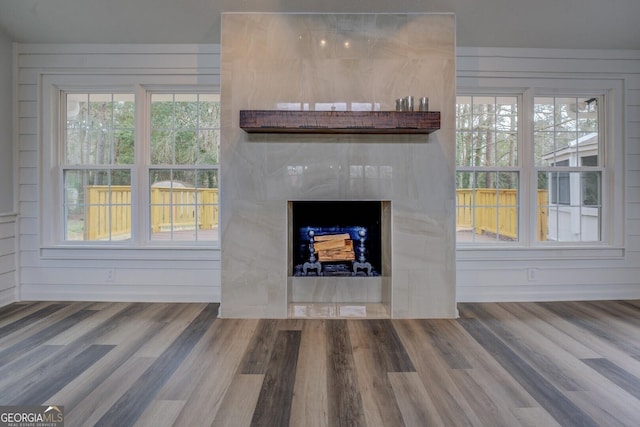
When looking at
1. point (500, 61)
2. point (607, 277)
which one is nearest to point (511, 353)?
point (607, 277)

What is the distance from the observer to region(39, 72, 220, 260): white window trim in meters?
3.55

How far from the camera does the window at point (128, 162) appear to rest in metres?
3.66

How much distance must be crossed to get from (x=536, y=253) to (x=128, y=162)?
14.2ft

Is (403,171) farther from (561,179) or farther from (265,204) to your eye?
(561,179)

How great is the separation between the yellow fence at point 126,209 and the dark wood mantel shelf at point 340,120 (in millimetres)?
1208

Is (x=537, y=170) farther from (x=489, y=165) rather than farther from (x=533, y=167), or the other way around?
(x=489, y=165)

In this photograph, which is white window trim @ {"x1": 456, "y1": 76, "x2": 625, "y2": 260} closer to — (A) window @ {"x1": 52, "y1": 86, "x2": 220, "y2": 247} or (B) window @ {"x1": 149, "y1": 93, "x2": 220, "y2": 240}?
(B) window @ {"x1": 149, "y1": 93, "x2": 220, "y2": 240}

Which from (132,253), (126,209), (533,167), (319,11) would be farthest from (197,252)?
(533,167)

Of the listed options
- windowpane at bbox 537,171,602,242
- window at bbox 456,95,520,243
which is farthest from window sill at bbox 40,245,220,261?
windowpane at bbox 537,171,602,242

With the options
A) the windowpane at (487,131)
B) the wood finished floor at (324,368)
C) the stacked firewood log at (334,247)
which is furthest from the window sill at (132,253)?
the windowpane at (487,131)

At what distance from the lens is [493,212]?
3736 mm

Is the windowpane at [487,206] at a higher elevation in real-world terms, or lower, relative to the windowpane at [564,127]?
lower

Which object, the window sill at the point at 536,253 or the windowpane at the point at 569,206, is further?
the windowpane at the point at 569,206

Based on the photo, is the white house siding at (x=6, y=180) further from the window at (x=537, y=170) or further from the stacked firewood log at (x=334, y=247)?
the window at (x=537, y=170)
